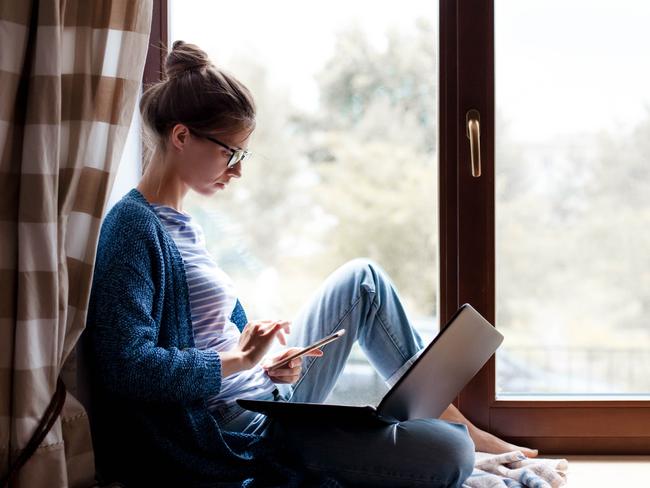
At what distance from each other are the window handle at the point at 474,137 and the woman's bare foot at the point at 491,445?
0.58 metres

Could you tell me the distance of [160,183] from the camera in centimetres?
162

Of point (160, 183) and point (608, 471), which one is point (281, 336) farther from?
point (608, 471)

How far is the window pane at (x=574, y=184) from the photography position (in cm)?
196

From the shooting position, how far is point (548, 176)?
198 centimetres

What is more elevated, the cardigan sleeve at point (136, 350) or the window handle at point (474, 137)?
the window handle at point (474, 137)

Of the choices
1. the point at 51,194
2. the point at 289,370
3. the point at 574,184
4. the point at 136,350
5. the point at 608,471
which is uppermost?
the point at 51,194

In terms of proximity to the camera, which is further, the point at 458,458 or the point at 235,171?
the point at 235,171

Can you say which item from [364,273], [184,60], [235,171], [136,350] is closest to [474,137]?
[364,273]

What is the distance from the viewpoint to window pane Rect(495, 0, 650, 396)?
6.44 feet

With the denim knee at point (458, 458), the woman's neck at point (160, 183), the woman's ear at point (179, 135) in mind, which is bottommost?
the denim knee at point (458, 458)

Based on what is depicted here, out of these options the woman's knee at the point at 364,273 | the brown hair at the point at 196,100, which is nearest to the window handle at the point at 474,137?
the woman's knee at the point at 364,273

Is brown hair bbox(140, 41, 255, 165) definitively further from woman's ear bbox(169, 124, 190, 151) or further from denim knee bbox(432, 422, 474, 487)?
denim knee bbox(432, 422, 474, 487)

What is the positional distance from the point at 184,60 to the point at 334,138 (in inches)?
18.7

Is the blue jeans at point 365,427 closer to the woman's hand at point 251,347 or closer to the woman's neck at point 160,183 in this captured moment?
the woman's hand at point 251,347
